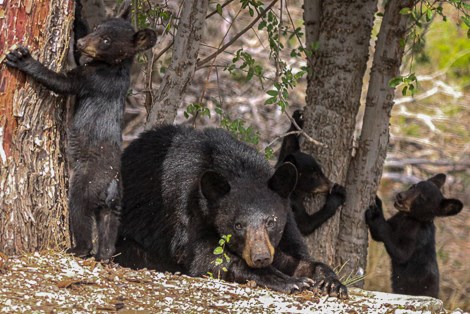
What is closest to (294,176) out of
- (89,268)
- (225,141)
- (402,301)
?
(225,141)

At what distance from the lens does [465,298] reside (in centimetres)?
1212

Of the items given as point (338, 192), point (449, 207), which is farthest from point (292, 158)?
point (449, 207)

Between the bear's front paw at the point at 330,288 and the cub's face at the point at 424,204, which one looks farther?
the cub's face at the point at 424,204

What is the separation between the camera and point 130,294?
5121mm

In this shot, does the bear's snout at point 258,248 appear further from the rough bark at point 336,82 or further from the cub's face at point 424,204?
the cub's face at point 424,204

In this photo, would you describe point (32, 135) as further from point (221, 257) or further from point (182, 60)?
point (182, 60)

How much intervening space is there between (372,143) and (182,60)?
6.93 feet

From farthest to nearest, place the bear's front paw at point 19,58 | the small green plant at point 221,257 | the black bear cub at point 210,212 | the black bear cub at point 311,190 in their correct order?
the black bear cub at point 311,190 < the black bear cub at point 210,212 < the small green plant at point 221,257 < the bear's front paw at point 19,58

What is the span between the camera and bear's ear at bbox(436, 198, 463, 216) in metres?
8.67

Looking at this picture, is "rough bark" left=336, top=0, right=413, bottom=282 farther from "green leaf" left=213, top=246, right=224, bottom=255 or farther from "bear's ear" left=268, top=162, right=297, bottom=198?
"green leaf" left=213, top=246, right=224, bottom=255

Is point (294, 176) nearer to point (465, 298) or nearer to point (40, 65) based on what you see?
point (40, 65)

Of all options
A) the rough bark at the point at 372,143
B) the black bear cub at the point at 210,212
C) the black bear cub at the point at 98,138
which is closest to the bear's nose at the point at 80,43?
the black bear cub at the point at 98,138

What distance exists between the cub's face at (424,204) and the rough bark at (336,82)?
0.83 meters

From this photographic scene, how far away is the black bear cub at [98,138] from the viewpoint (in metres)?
5.73
